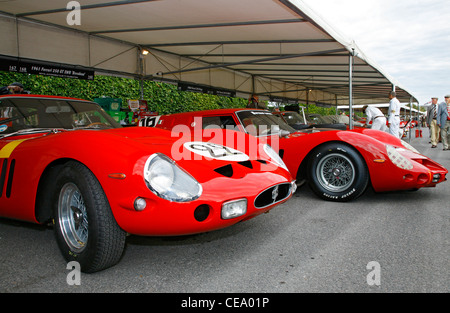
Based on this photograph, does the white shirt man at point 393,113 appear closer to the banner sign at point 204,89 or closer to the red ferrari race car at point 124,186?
the banner sign at point 204,89

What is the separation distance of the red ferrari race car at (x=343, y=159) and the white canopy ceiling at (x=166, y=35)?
1593 mm

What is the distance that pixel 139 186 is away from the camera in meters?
1.69

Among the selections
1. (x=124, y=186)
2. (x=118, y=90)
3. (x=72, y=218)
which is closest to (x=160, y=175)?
(x=124, y=186)

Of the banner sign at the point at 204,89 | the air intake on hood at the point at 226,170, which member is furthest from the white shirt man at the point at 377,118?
the air intake on hood at the point at 226,170

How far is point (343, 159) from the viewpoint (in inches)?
141

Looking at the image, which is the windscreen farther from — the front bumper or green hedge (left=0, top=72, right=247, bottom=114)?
green hedge (left=0, top=72, right=247, bottom=114)

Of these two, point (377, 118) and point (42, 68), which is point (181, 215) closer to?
point (42, 68)

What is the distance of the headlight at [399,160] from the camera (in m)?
3.33

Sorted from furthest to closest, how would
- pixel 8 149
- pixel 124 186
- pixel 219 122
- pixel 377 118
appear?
pixel 377 118 → pixel 219 122 → pixel 8 149 → pixel 124 186

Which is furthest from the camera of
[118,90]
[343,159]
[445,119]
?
[118,90]

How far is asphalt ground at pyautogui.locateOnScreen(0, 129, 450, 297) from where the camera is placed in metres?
1.74

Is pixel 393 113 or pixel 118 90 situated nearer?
pixel 393 113

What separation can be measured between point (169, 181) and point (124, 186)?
24cm
